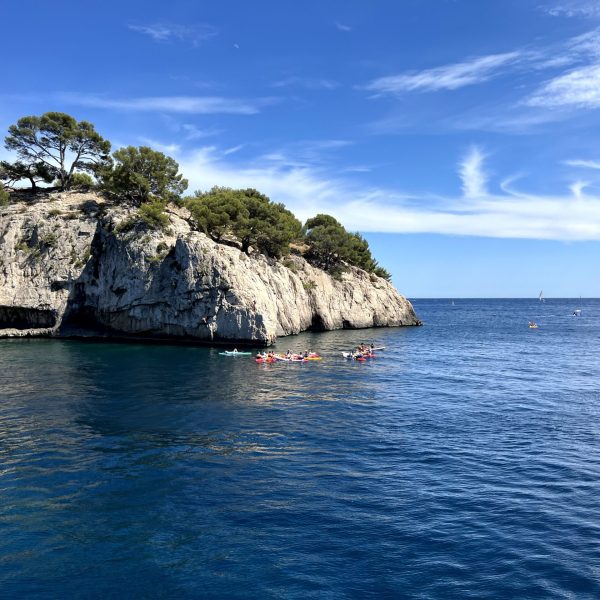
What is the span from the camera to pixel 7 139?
7894cm

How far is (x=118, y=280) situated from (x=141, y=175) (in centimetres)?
1882

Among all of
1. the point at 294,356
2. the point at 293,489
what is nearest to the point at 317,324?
the point at 294,356

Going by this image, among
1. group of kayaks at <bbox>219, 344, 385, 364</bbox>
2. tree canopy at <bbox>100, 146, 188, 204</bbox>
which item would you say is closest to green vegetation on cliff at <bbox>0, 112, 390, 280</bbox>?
tree canopy at <bbox>100, 146, 188, 204</bbox>

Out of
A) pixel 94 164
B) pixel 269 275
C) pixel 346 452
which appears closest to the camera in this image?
pixel 346 452

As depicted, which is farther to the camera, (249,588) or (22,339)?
(22,339)

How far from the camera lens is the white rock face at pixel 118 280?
206 ft

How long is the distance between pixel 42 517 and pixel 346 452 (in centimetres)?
1393

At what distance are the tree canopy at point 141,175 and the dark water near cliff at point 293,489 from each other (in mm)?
40553

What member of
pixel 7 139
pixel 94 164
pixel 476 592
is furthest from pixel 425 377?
pixel 7 139

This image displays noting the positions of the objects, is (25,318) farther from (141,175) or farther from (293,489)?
(293,489)

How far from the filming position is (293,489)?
67.1ft

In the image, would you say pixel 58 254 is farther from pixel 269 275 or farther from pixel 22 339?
pixel 269 275

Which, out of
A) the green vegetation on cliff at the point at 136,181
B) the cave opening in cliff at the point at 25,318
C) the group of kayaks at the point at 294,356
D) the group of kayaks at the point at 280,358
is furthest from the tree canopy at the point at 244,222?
the group of kayaks at the point at 280,358

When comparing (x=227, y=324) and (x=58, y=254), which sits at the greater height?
(x=58, y=254)
